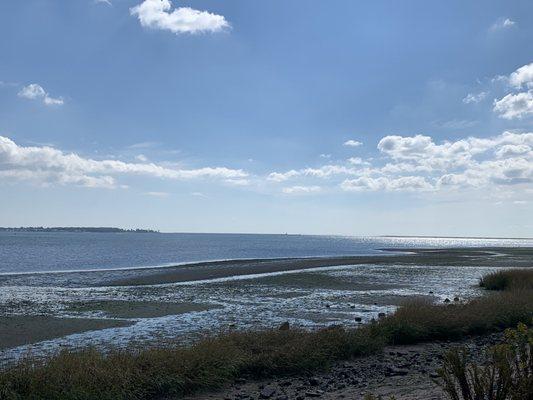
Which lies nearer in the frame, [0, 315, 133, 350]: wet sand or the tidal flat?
[0, 315, 133, 350]: wet sand

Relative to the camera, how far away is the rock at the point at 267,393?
1039 centimetres

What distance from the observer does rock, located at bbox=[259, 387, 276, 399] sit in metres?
10.4

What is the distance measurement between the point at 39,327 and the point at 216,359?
11.1 metres

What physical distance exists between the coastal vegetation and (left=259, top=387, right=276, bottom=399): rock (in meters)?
1.03

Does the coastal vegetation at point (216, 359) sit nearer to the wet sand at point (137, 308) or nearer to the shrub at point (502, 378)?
the shrub at point (502, 378)

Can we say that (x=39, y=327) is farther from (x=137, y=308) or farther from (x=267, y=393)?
(x=267, y=393)

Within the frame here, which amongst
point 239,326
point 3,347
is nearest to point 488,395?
point 239,326

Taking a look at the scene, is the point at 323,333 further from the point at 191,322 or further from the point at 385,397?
the point at 191,322

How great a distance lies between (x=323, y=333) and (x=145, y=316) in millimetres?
11129

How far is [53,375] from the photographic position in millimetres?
9523

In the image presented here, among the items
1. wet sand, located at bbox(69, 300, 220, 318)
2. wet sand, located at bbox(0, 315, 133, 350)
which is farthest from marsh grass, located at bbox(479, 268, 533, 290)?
wet sand, located at bbox(0, 315, 133, 350)

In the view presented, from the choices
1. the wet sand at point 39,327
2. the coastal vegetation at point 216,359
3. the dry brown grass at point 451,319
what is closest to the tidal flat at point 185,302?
the wet sand at point 39,327

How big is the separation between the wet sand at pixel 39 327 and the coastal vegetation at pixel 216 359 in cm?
444

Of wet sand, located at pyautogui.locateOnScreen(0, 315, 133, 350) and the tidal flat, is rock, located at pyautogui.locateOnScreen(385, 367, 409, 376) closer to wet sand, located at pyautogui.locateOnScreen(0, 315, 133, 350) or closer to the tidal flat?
the tidal flat
